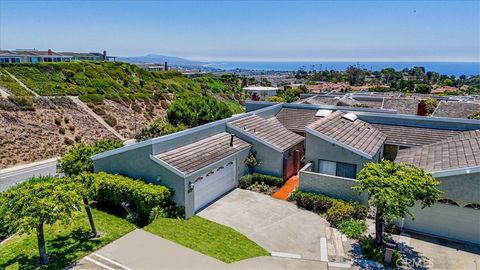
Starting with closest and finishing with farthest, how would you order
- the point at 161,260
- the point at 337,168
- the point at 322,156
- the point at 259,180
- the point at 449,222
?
the point at 161,260 → the point at 449,222 → the point at 337,168 → the point at 322,156 → the point at 259,180

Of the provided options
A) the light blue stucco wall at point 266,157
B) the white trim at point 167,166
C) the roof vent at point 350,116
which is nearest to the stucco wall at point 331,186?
the light blue stucco wall at point 266,157

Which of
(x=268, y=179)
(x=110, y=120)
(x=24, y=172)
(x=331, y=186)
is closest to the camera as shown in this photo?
(x=331, y=186)

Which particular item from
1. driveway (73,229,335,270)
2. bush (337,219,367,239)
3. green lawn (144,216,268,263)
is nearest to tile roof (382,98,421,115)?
bush (337,219,367,239)

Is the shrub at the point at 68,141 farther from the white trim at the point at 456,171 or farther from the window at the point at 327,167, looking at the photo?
the white trim at the point at 456,171

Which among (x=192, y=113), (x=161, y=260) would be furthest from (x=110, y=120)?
(x=161, y=260)

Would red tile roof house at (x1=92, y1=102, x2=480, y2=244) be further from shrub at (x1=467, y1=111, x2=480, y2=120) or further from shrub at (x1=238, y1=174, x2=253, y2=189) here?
shrub at (x1=467, y1=111, x2=480, y2=120)

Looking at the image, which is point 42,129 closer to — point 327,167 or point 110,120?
point 110,120

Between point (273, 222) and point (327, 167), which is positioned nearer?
point (273, 222)
